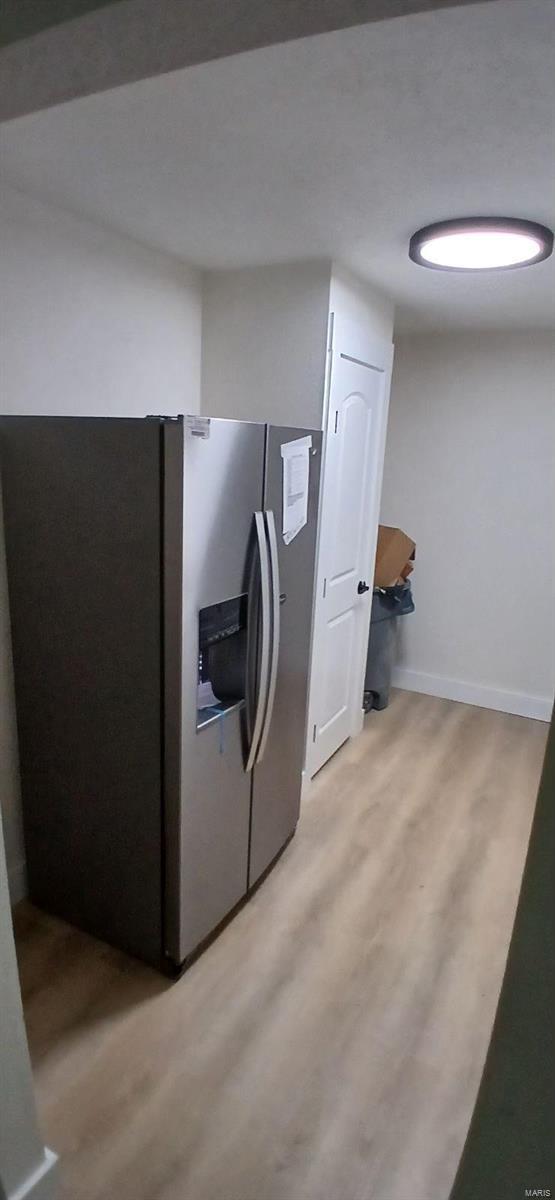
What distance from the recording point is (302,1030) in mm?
1821

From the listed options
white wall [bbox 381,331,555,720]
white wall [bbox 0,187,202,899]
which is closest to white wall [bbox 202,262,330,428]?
white wall [bbox 0,187,202,899]

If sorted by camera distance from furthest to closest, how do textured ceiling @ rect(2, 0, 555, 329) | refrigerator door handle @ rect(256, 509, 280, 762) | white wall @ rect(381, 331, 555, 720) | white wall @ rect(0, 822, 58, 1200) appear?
white wall @ rect(381, 331, 555, 720) < refrigerator door handle @ rect(256, 509, 280, 762) < white wall @ rect(0, 822, 58, 1200) < textured ceiling @ rect(2, 0, 555, 329)

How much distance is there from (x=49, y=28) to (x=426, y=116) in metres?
0.80

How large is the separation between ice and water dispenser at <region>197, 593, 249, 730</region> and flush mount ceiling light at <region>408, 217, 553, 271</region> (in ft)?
4.05

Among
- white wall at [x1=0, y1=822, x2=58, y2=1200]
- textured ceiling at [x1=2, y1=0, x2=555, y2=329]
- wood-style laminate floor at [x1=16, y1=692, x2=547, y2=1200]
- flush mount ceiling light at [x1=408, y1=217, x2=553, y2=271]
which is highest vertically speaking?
textured ceiling at [x1=2, y1=0, x2=555, y2=329]

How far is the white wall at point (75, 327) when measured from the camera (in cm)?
188

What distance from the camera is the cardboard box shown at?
3793 mm

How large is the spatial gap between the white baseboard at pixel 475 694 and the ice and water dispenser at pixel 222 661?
2.49 metres

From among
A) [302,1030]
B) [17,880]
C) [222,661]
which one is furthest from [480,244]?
[17,880]

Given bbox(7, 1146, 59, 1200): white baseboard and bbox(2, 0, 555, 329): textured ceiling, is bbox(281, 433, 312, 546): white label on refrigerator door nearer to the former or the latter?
bbox(2, 0, 555, 329): textured ceiling

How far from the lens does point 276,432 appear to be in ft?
6.43

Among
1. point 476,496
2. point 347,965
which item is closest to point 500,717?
point 476,496

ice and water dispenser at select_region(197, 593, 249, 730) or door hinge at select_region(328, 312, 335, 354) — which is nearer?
ice and water dispenser at select_region(197, 593, 249, 730)

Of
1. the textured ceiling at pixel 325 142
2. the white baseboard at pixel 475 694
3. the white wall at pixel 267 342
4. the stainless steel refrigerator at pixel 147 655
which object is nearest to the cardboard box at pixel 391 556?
the white baseboard at pixel 475 694
